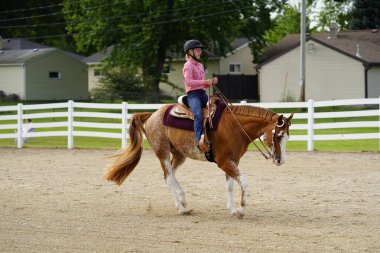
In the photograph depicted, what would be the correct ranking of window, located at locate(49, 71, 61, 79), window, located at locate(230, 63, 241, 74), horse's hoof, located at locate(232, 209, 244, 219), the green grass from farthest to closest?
window, located at locate(230, 63, 241, 74) → window, located at locate(49, 71, 61, 79) → the green grass → horse's hoof, located at locate(232, 209, 244, 219)

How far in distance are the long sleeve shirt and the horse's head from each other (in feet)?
3.87

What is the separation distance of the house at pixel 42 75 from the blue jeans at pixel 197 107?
4410 centimetres

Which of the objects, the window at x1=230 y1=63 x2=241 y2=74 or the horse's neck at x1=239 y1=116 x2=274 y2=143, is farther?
the window at x1=230 y1=63 x2=241 y2=74

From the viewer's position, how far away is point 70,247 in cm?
728

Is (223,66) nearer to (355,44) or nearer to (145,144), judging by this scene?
(355,44)

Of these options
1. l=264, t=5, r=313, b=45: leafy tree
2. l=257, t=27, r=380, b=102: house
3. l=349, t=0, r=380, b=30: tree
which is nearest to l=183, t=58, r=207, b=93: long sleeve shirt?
l=257, t=27, r=380, b=102: house

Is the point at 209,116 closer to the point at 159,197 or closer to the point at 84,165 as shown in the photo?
the point at 159,197

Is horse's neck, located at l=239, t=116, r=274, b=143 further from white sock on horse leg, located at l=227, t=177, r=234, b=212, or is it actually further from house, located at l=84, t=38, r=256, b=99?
house, located at l=84, t=38, r=256, b=99

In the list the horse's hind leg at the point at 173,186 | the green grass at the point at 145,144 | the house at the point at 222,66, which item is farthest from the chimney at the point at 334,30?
the horse's hind leg at the point at 173,186

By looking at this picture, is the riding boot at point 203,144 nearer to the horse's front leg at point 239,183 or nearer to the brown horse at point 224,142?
the brown horse at point 224,142

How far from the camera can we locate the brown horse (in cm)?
917

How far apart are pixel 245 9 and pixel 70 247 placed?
38516mm

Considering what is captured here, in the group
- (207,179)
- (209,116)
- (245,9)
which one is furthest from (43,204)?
(245,9)

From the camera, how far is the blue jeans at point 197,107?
955cm
